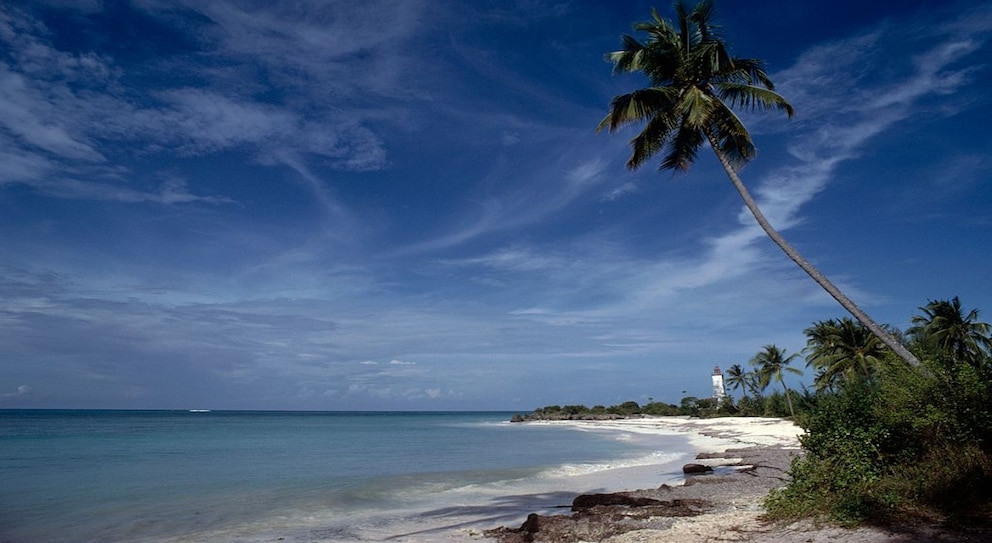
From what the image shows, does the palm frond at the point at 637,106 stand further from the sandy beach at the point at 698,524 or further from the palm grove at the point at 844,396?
the sandy beach at the point at 698,524

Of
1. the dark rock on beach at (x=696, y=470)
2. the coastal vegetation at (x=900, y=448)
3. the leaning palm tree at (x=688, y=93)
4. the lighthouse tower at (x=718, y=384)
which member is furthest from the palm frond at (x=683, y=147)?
the lighthouse tower at (x=718, y=384)

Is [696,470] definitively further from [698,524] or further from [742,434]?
[742,434]

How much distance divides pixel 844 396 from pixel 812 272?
294cm

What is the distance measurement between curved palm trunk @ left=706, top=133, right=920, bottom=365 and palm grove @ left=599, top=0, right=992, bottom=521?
0.02 meters

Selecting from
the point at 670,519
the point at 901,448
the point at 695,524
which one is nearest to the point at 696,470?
the point at 670,519

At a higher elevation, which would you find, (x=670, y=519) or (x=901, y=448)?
(x=901, y=448)

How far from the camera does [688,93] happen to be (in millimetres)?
13578

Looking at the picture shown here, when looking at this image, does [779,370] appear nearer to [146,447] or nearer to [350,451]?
[350,451]

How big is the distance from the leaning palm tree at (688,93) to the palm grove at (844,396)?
1.0 inches

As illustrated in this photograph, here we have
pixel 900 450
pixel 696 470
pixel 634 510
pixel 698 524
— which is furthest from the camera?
pixel 696 470

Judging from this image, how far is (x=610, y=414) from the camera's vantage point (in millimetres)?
98062

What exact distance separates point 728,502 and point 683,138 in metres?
8.71

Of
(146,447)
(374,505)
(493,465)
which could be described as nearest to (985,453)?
(374,505)

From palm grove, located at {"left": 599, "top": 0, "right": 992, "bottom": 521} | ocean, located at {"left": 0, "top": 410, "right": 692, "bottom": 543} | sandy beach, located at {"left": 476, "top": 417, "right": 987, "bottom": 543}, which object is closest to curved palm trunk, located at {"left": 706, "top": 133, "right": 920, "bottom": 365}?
palm grove, located at {"left": 599, "top": 0, "right": 992, "bottom": 521}
